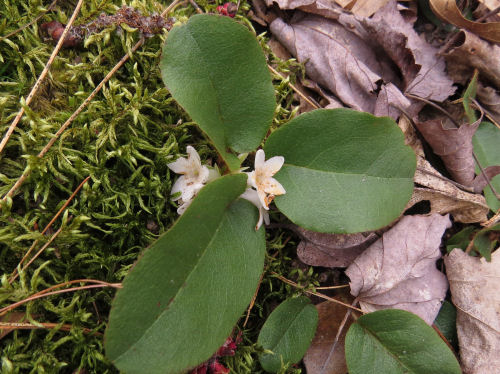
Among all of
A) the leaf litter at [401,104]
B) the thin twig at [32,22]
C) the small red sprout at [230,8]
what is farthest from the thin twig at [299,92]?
the thin twig at [32,22]

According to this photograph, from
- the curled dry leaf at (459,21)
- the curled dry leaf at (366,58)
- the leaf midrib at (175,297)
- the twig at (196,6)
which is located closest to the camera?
the leaf midrib at (175,297)

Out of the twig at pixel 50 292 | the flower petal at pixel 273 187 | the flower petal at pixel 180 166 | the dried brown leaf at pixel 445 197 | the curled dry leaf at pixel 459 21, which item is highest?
the curled dry leaf at pixel 459 21

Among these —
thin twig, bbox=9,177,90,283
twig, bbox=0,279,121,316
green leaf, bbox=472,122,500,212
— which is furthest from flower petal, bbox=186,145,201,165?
green leaf, bbox=472,122,500,212

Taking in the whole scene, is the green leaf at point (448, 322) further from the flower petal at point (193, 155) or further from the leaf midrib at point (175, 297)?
the flower petal at point (193, 155)

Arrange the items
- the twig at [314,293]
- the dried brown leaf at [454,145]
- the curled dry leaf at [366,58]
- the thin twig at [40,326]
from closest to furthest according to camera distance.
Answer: the thin twig at [40,326] → the twig at [314,293] → the dried brown leaf at [454,145] → the curled dry leaf at [366,58]

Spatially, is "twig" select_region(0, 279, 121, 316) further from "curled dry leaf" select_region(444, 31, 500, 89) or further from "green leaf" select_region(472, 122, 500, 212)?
"curled dry leaf" select_region(444, 31, 500, 89)

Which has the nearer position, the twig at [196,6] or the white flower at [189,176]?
the white flower at [189,176]

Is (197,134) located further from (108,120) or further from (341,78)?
(341,78)
